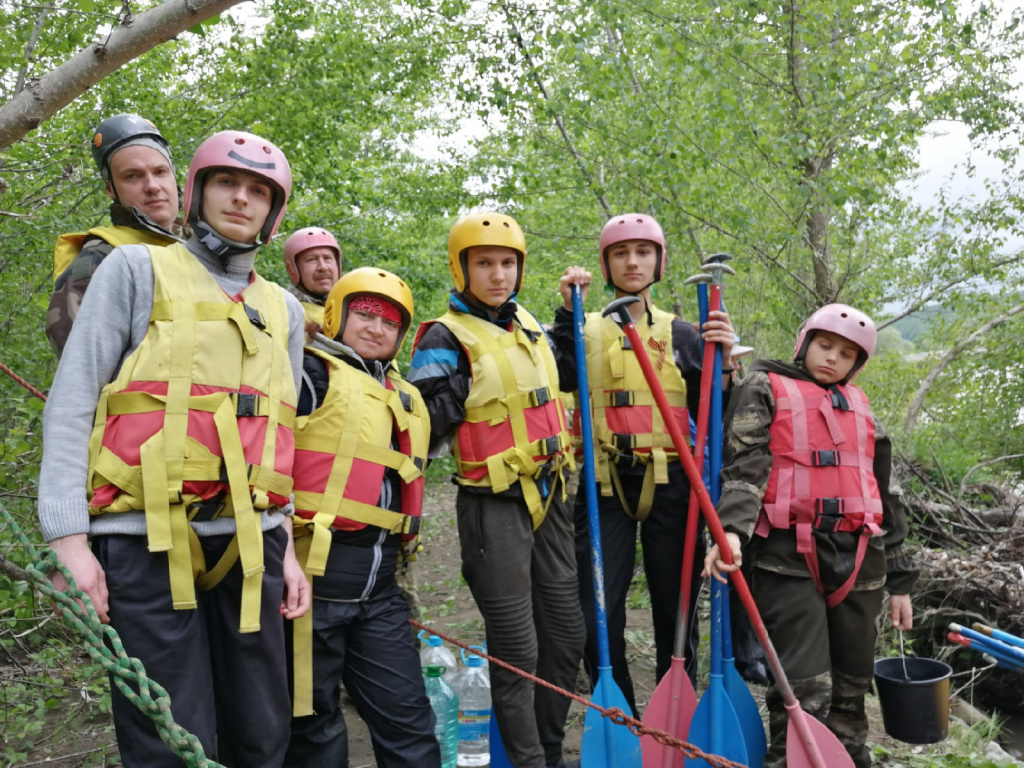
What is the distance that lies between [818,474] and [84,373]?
288 cm

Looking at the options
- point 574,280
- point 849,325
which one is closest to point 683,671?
point 849,325

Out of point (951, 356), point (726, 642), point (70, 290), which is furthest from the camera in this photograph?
point (951, 356)

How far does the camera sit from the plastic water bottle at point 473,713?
14.1 ft

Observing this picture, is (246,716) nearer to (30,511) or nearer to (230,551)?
(230,551)

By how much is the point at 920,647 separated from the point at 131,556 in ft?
20.7

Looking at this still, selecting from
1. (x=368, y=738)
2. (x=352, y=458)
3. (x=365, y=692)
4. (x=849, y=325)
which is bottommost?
(x=368, y=738)

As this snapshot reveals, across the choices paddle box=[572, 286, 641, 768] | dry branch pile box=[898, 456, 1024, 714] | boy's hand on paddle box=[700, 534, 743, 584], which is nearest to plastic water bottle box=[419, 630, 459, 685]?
paddle box=[572, 286, 641, 768]

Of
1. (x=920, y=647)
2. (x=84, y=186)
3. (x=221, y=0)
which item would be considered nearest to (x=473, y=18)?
(x=84, y=186)

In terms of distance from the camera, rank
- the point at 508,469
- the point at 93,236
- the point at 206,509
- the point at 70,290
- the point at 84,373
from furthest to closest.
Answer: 1. the point at 508,469
2. the point at 93,236
3. the point at 70,290
4. the point at 206,509
5. the point at 84,373

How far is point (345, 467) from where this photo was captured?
305cm

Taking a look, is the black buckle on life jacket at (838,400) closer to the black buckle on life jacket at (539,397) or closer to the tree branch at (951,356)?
the black buckle on life jacket at (539,397)

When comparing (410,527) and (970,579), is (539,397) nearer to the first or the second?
(410,527)

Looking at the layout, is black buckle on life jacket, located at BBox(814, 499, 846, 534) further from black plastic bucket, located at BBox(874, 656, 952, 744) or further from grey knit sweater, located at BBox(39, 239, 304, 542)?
grey knit sweater, located at BBox(39, 239, 304, 542)

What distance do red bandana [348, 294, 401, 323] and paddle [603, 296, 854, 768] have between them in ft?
3.02
